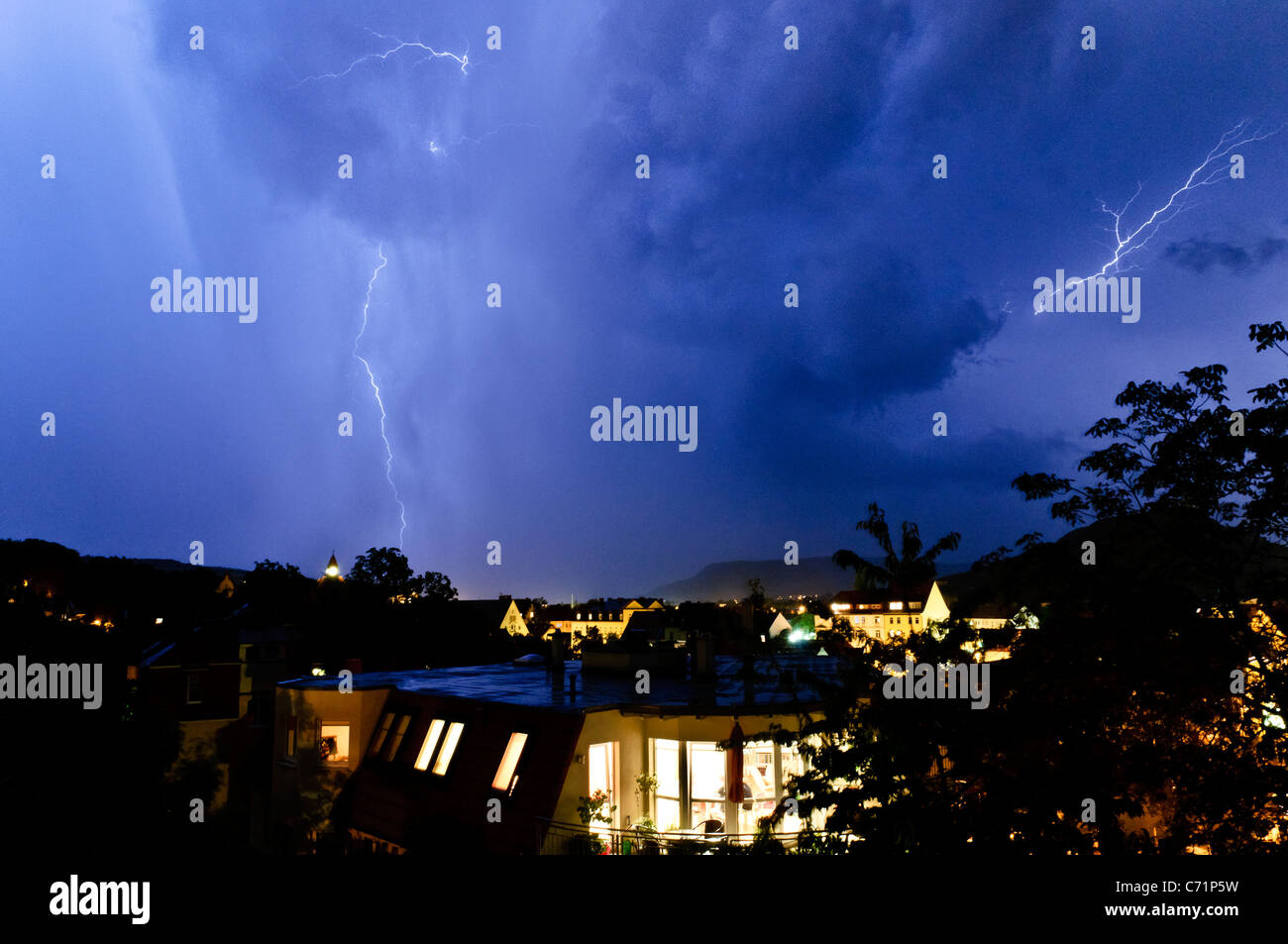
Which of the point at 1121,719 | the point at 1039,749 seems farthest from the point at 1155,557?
the point at 1039,749

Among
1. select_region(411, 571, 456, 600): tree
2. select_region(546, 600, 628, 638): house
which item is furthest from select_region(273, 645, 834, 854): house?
select_region(546, 600, 628, 638): house

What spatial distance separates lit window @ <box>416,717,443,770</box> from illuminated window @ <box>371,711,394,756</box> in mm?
1577

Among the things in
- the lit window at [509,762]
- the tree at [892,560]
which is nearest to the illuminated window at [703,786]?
the lit window at [509,762]

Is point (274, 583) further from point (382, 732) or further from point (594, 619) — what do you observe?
point (594, 619)

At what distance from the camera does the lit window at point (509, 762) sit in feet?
45.2

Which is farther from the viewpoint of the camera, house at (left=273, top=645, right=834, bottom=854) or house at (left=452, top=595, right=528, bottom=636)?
house at (left=452, top=595, right=528, bottom=636)

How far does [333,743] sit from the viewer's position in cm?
1708

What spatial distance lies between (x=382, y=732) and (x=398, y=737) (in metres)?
0.67

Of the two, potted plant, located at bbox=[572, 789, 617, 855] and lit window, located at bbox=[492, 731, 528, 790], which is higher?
lit window, located at bbox=[492, 731, 528, 790]

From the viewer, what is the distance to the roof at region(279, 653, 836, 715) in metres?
13.7

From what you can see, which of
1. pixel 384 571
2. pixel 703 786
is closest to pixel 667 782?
pixel 703 786

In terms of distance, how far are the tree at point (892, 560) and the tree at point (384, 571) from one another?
64223 millimetres

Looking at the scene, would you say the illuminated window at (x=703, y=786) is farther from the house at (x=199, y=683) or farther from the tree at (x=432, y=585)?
the tree at (x=432, y=585)

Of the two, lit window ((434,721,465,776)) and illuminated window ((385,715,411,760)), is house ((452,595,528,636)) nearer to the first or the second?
illuminated window ((385,715,411,760))
